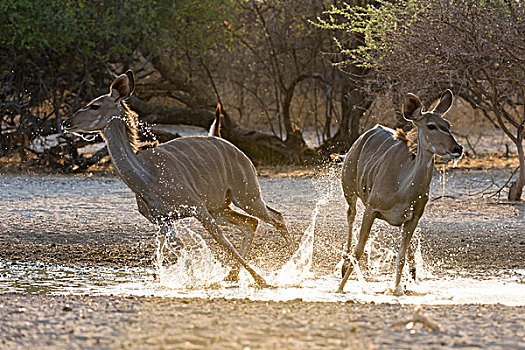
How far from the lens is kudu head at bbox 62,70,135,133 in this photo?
20.0 ft

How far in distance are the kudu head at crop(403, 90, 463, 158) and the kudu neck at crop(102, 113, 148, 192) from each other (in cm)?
198

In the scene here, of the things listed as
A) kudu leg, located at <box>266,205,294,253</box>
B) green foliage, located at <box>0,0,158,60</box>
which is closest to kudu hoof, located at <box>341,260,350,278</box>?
kudu leg, located at <box>266,205,294,253</box>

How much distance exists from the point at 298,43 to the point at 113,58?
397 centimetres

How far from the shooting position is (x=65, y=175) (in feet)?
46.0

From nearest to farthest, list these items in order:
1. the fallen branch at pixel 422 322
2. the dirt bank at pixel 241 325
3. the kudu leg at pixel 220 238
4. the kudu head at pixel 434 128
→ the dirt bank at pixel 241 325 < the fallen branch at pixel 422 322 < the kudu head at pixel 434 128 < the kudu leg at pixel 220 238

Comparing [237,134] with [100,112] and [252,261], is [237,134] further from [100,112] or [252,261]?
[100,112]

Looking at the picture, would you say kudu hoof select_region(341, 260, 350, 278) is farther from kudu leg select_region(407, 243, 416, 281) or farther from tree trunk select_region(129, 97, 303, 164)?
tree trunk select_region(129, 97, 303, 164)

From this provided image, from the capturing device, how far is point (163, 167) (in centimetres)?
622

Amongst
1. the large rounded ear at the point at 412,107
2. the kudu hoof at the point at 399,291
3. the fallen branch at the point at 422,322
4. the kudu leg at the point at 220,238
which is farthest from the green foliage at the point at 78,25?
the fallen branch at the point at 422,322

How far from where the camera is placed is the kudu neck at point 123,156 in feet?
19.9

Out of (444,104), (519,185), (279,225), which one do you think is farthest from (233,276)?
(519,185)

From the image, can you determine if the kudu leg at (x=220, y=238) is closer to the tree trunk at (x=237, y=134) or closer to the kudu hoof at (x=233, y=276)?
the kudu hoof at (x=233, y=276)

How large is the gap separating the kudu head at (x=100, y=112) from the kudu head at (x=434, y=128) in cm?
211

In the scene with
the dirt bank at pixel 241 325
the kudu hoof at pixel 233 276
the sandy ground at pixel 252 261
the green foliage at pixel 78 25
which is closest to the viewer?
the dirt bank at pixel 241 325
